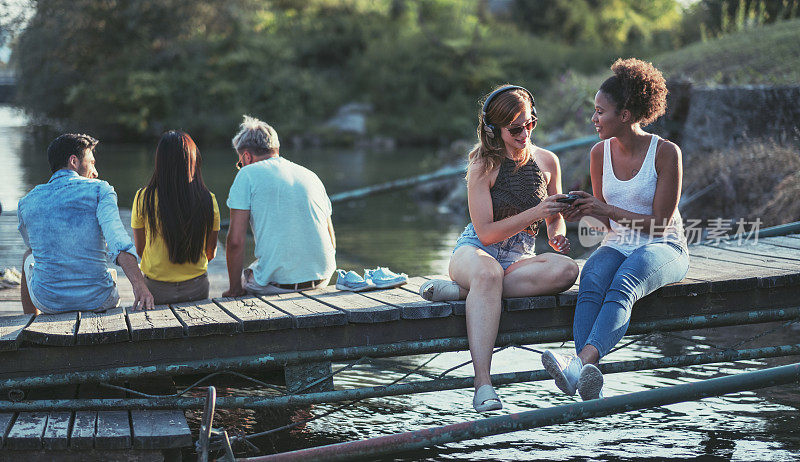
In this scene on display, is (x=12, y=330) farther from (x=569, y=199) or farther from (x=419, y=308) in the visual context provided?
(x=569, y=199)

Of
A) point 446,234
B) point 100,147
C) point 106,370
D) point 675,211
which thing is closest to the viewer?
point 106,370

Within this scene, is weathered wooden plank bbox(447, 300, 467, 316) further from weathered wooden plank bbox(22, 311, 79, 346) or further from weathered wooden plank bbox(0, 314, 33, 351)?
weathered wooden plank bbox(0, 314, 33, 351)

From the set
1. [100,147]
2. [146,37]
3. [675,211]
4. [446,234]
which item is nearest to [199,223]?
[675,211]

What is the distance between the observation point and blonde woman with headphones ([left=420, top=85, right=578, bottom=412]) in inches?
165

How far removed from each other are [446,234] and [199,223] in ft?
22.9

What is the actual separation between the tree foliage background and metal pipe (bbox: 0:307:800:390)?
23.3 meters

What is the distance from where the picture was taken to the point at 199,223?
186 inches

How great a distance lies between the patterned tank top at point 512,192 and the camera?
437cm

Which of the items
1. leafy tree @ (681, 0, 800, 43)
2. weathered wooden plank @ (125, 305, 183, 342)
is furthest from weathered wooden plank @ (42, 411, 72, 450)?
leafy tree @ (681, 0, 800, 43)

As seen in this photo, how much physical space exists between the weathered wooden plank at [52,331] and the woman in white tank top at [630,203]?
211 cm

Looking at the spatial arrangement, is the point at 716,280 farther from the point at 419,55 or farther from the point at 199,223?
the point at 419,55

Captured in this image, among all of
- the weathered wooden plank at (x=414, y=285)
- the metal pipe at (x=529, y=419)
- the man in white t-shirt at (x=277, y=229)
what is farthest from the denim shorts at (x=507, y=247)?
the metal pipe at (x=529, y=419)

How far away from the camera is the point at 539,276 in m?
4.30

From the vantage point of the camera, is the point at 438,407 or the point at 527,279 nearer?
the point at 527,279
